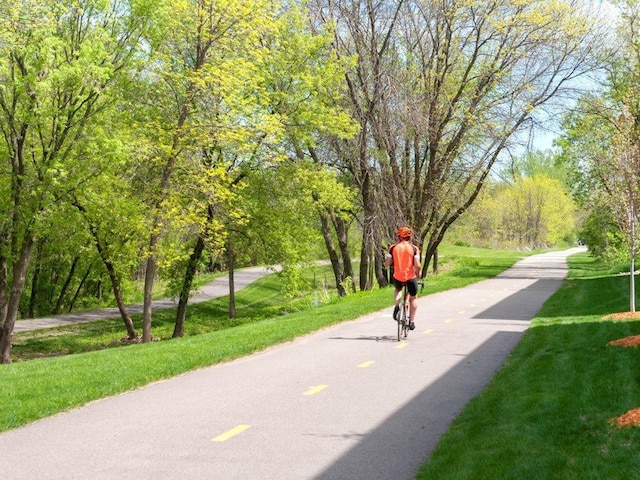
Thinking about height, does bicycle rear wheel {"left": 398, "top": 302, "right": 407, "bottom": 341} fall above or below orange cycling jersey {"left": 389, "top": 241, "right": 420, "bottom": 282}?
below

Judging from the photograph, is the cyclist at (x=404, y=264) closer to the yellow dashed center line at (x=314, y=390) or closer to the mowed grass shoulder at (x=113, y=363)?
the mowed grass shoulder at (x=113, y=363)

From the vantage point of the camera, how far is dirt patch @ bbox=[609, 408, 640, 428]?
607 cm

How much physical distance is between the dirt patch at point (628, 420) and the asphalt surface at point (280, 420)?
5.26ft

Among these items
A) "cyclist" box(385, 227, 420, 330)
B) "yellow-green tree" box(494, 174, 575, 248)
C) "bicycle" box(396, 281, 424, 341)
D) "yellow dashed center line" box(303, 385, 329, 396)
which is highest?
"yellow-green tree" box(494, 174, 575, 248)

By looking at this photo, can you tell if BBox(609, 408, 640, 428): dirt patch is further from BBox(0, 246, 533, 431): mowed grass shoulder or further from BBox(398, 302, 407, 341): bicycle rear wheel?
BBox(398, 302, 407, 341): bicycle rear wheel

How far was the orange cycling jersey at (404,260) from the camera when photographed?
13.2 metres

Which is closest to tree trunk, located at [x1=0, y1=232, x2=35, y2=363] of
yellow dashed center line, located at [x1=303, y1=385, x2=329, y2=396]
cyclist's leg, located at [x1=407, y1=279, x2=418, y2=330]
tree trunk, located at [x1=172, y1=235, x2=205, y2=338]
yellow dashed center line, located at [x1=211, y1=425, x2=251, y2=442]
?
tree trunk, located at [x1=172, y1=235, x2=205, y2=338]

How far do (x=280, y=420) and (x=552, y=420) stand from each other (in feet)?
8.82

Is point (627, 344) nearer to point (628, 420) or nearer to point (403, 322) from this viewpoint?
point (403, 322)

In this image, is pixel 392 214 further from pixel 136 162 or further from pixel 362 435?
pixel 362 435

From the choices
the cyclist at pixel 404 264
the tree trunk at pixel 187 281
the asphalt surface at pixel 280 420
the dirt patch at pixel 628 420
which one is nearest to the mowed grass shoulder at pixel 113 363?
the asphalt surface at pixel 280 420

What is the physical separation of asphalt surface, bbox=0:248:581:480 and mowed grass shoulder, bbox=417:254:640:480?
13.1 inches

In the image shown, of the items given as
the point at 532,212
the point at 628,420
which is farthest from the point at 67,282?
the point at 532,212

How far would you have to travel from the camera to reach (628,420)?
618cm
